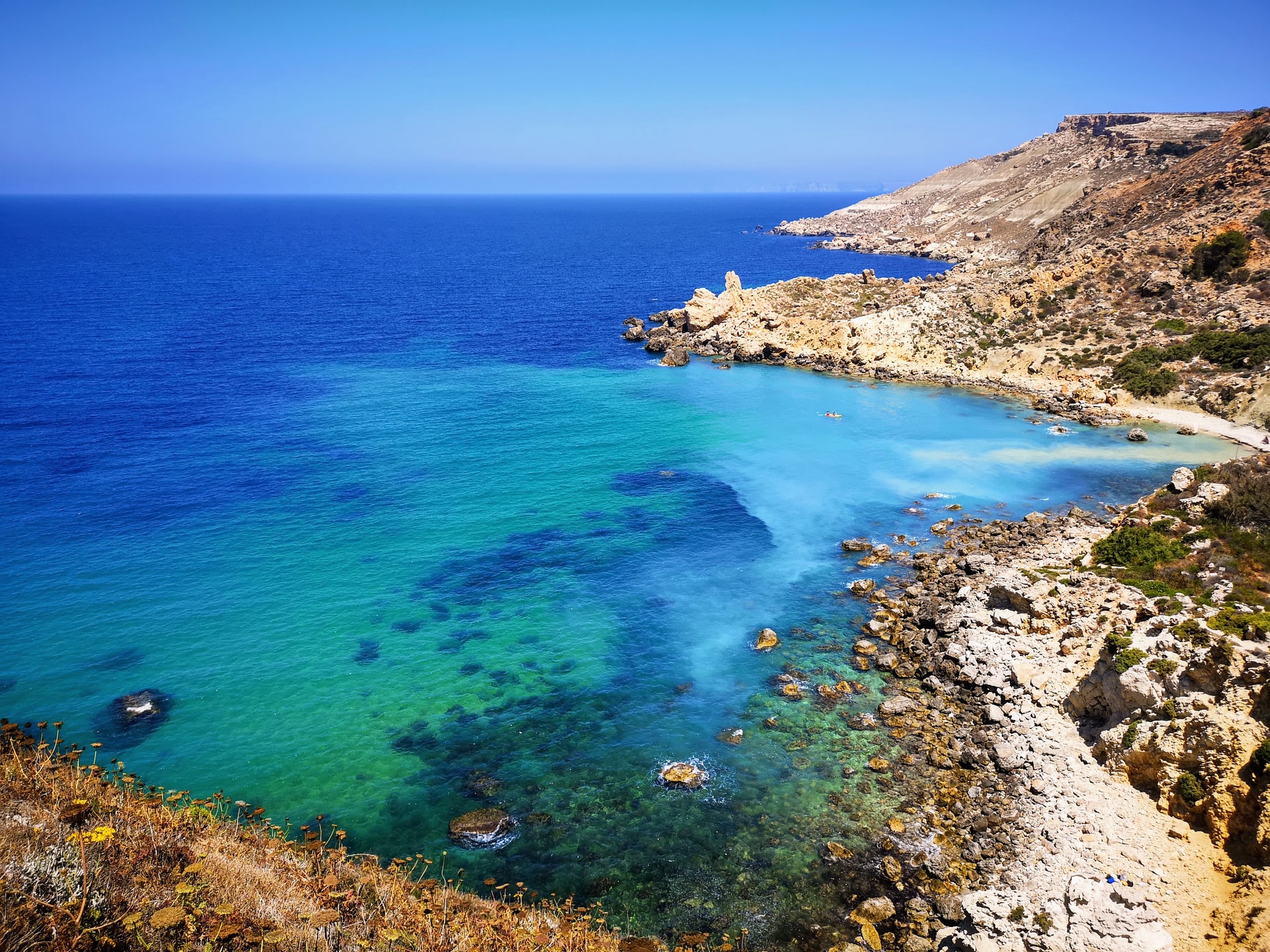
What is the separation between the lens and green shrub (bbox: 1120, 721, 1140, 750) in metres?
22.6

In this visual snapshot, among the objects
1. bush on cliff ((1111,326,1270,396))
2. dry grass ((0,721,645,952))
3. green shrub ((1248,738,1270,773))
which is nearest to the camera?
dry grass ((0,721,645,952))

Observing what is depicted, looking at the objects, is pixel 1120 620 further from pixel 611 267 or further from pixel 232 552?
pixel 611 267

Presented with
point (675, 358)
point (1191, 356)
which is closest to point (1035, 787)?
point (1191, 356)

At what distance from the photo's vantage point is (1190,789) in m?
20.5

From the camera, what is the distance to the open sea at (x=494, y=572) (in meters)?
24.2

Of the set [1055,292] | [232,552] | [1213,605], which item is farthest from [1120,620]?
[1055,292]

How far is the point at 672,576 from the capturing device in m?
39.1

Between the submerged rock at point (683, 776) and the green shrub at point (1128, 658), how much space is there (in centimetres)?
1450

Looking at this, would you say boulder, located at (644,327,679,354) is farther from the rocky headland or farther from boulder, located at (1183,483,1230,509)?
boulder, located at (1183,483,1230,509)

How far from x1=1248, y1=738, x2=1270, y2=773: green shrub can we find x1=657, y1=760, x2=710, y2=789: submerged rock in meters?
15.5

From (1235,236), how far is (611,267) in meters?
110

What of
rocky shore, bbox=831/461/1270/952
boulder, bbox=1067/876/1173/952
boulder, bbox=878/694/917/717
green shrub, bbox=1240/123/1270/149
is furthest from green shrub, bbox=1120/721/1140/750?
green shrub, bbox=1240/123/1270/149

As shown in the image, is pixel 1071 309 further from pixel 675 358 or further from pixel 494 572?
pixel 494 572

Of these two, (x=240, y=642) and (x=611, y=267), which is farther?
(x=611, y=267)
